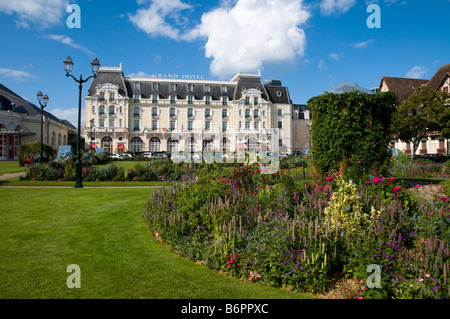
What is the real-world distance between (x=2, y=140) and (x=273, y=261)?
5158cm

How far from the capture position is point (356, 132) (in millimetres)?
8211

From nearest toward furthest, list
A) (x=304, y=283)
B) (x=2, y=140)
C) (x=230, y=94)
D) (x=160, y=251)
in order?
(x=304, y=283)
(x=160, y=251)
(x=2, y=140)
(x=230, y=94)

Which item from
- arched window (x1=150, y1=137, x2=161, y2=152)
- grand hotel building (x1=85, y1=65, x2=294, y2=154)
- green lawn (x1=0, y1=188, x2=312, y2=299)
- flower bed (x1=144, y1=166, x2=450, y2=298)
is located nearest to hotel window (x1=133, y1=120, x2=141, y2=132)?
grand hotel building (x1=85, y1=65, x2=294, y2=154)

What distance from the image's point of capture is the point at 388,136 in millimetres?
8414

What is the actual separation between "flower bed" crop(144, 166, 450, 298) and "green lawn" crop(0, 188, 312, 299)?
0.30m

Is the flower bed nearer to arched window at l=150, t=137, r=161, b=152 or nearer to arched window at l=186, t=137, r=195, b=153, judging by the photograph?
arched window at l=186, t=137, r=195, b=153

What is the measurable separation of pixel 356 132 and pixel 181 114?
5193 centimetres

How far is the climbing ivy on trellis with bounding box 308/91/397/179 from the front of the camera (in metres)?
8.15

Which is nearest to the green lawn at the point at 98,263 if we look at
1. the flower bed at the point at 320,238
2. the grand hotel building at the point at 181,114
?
the flower bed at the point at 320,238

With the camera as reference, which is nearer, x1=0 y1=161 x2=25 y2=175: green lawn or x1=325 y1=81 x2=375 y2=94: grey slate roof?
x1=325 y1=81 x2=375 y2=94: grey slate roof

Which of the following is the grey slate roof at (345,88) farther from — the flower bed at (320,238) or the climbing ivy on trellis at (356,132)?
the flower bed at (320,238)

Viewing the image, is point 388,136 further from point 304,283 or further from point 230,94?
point 230,94
